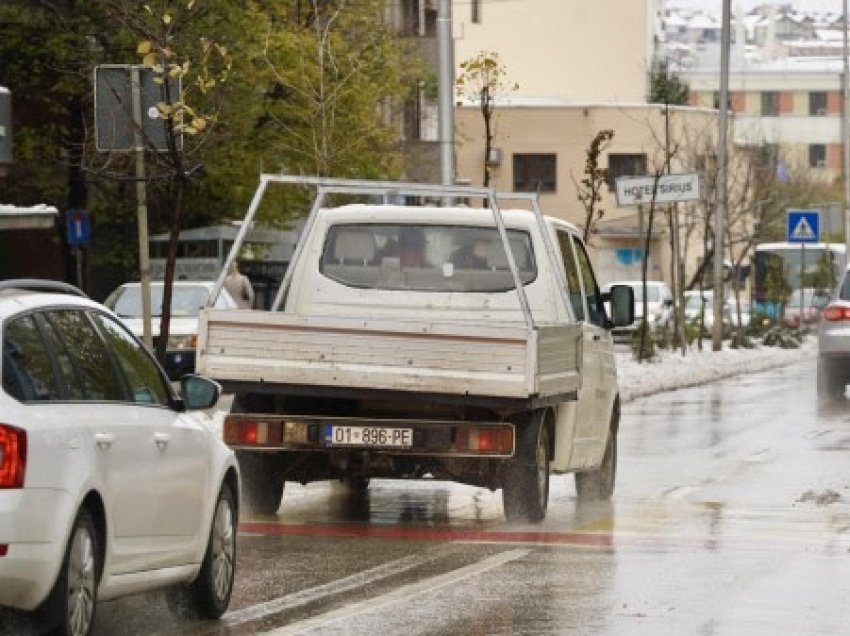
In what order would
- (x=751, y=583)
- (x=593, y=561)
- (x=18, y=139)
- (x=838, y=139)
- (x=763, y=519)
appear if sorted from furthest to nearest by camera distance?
(x=838, y=139), (x=18, y=139), (x=763, y=519), (x=593, y=561), (x=751, y=583)

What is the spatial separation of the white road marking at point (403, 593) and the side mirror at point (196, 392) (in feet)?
3.25

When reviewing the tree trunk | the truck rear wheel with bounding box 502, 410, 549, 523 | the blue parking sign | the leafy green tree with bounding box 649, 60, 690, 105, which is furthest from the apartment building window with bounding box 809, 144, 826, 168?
the truck rear wheel with bounding box 502, 410, 549, 523

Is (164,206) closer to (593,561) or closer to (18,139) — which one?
(18,139)

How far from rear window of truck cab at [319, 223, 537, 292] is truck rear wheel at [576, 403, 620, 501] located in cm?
161

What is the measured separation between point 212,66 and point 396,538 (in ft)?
72.9

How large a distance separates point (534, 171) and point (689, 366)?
144 ft

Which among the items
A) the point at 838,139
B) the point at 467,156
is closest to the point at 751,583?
the point at 467,156

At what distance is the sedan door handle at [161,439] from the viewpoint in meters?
10.5

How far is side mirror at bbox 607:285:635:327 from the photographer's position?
726 inches

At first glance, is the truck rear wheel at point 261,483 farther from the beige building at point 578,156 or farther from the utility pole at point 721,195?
the beige building at point 578,156

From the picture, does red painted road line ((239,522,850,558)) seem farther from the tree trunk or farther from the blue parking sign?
the blue parking sign

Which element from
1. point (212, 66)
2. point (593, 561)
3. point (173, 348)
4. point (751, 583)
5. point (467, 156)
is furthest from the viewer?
point (467, 156)

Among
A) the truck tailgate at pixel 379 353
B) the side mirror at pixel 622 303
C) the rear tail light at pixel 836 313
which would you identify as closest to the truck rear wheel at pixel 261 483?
the truck tailgate at pixel 379 353

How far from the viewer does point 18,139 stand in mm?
45188
